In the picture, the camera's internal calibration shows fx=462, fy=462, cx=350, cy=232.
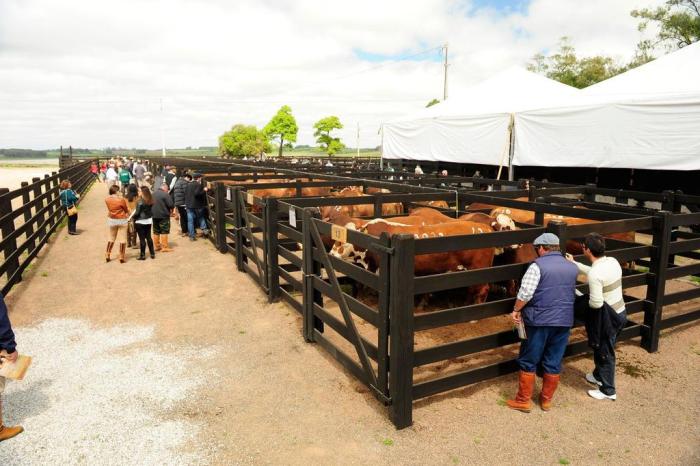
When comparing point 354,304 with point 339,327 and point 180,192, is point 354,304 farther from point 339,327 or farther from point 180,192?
point 180,192

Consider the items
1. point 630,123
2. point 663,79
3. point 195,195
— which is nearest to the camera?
point 630,123

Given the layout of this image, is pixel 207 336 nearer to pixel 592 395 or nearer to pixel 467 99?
pixel 592 395

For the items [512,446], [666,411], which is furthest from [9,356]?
[666,411]

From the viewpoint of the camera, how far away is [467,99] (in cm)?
1988

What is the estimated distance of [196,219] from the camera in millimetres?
13867

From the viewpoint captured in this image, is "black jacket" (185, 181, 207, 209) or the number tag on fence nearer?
the number tag on fence

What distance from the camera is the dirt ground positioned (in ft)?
13.1

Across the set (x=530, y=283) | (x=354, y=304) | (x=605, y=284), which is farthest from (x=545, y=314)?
(x=354, y=304)

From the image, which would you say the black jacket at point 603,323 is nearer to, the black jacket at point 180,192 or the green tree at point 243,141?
the black jacket at point 180,192

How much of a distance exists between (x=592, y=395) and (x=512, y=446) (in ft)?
4.44

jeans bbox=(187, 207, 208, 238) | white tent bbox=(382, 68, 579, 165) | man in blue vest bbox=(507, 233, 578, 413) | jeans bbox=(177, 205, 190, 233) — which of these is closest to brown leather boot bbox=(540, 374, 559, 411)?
man in blue vest bbox=(507, 233, 578, 413)

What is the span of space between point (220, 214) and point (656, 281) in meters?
9.20

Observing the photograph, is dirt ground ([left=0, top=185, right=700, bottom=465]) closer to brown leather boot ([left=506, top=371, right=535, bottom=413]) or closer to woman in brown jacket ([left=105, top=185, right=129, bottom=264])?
brown leather boot ([left=506, top=371, right=535, bottom=413])

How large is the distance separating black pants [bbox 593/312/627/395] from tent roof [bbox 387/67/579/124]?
12.3 meters
